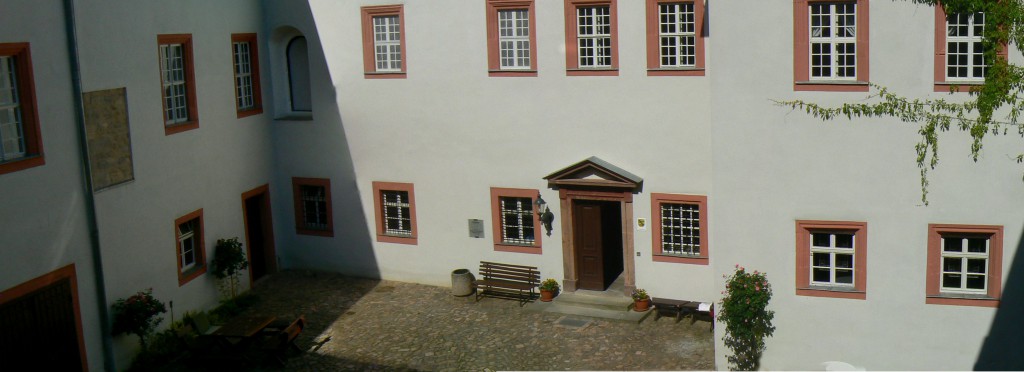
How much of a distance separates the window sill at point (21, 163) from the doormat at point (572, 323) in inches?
363

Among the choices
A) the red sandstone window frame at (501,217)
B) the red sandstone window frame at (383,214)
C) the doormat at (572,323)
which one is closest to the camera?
the doormat at (572,323)

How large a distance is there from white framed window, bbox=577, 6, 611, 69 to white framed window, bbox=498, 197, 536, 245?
3.09 m

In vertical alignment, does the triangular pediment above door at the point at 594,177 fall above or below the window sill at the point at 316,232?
above

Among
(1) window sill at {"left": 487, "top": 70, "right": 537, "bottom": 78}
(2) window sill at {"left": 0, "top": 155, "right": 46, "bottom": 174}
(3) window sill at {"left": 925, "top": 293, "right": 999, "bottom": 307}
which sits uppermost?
(1) window sill at {"left": 487, "top": 70, "right": 537, "bottom": 78}

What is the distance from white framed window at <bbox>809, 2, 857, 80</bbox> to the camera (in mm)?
15172

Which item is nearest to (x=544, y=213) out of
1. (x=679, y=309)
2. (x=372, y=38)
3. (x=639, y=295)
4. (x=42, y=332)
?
(x=639, y=295)

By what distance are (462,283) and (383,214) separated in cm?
248

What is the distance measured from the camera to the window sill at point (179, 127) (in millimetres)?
19500

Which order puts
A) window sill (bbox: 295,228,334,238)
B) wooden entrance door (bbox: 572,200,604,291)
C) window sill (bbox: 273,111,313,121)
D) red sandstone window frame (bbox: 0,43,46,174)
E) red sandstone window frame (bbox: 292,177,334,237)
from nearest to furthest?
1. red sandstone window frame (bbox: 0,43,46,174)
2. wooden entrance door (bbox: 572,200,604,291)
3. window sill (bbox: 273,111,313,121)
4. red sandstone window frame (bbox: 292,177,334,237)
5. window sill (bbox: 295,228,334,238)

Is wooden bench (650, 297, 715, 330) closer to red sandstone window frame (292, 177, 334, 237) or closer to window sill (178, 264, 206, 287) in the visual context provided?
red sandstone window frame (292, 177, 334, 237)

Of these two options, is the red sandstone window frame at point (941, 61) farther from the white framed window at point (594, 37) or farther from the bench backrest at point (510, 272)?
the bench backrest at point (510, 272)

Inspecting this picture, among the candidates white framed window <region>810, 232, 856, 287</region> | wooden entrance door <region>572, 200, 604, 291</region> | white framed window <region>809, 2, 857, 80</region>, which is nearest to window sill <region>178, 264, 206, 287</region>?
wooden entrance door <region>572, 200, 604, 291</region>

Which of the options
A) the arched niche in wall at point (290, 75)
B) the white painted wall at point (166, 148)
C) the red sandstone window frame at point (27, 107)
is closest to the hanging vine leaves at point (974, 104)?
the white painted wall at point (166, 148)

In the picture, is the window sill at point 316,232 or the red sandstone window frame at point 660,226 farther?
the window sill at point 316,232
